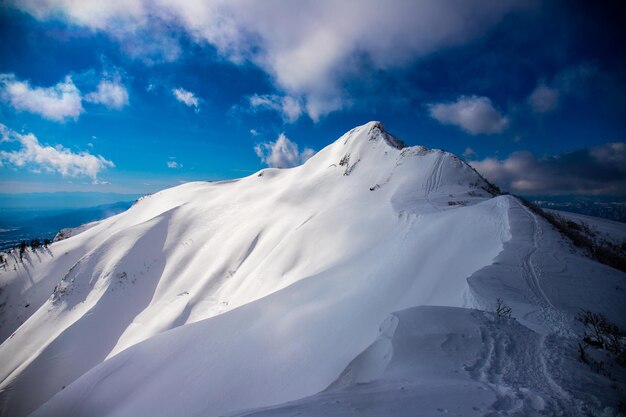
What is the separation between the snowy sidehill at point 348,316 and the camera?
4.12 metres

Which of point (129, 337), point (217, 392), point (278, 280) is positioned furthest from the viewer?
point (129, 337)

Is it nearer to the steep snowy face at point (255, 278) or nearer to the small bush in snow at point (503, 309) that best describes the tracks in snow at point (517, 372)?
the small bush in snow at point (503, 309)

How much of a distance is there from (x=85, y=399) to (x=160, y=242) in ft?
99.9

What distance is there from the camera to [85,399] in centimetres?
1084

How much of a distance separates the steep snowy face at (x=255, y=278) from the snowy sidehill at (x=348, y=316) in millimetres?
98

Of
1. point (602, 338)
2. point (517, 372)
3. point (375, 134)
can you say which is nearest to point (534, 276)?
point (602, 338)

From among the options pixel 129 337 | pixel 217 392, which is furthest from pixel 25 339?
pixel 217 392

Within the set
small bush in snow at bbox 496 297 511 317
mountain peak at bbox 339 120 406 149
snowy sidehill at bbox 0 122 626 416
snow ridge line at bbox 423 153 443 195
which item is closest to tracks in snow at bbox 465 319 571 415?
snowy sidehill at bbox 0 122 626 416

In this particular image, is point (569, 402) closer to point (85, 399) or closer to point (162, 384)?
point (162, 384)

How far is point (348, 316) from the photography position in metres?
9.63

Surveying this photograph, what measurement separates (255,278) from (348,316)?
596 inches

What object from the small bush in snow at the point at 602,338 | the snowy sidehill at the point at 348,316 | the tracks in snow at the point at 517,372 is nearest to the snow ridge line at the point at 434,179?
the snowy sidehill at the point at 348,316

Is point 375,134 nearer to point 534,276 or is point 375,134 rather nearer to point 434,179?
point 434,179

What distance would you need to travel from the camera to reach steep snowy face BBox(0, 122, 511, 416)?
895 centimetres
